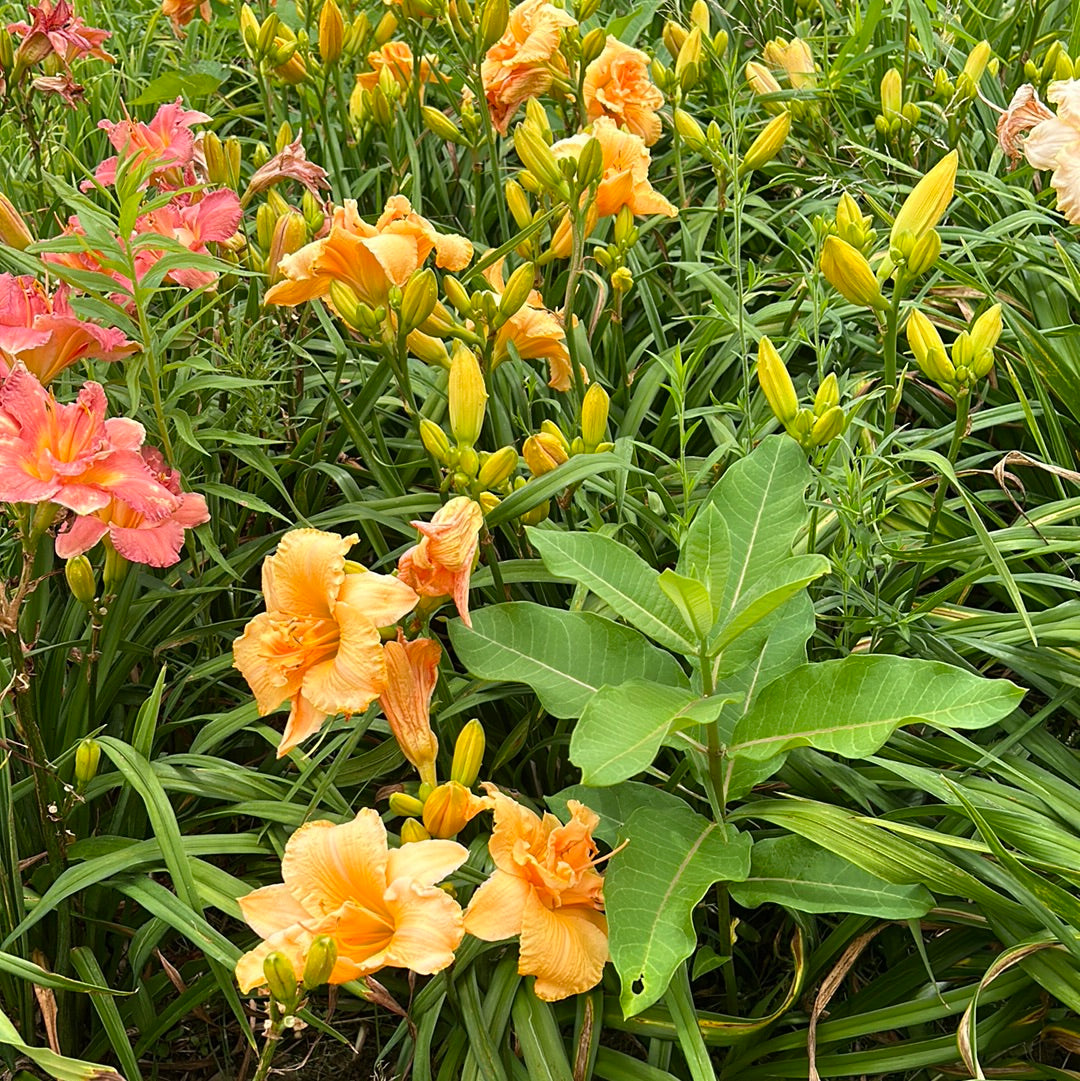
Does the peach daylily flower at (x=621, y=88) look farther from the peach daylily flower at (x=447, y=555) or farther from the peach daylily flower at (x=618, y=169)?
the peach daylily flower at (x=447, y=555)

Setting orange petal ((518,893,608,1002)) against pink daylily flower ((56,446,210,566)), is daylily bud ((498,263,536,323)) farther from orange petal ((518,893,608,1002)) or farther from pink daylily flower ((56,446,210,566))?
orange petal ((518,893,608,1002))

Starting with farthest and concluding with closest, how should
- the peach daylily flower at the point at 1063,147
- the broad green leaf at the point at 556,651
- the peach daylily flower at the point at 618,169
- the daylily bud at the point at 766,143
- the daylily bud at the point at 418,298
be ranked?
the daylily bud at the point at 766,143
the peach daylily flower at the point at 618,169
the peach daylily flower at the point at 1063,147
the daylily bud at the point at 418,298
the broad green leaf at the point at 556,651

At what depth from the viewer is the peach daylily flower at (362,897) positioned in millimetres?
1015

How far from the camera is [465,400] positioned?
4.33 feet

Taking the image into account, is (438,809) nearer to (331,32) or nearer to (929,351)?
(929,351)

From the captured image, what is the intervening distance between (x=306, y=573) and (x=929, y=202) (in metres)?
0.80

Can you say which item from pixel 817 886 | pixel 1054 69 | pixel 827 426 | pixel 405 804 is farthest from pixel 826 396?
pixel 1054 69

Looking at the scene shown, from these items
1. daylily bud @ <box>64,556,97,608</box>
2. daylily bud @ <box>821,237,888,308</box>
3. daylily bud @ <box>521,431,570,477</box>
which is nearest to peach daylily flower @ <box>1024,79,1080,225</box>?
daylily bud @ <box>821,237,888,308</box>

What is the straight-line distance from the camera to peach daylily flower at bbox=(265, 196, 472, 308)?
4.43ft

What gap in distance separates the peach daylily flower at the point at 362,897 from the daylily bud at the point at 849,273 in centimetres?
75

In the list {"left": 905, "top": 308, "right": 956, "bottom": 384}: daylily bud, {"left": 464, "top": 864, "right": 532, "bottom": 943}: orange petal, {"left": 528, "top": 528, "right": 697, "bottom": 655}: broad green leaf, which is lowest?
{"left": 464, "top": 864, "right": 532, "bottom": 943}: orange petal

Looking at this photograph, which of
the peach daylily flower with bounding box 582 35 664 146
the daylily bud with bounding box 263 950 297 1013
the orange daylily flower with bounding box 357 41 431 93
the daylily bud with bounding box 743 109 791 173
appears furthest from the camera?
the orange daylily flower with bounding box 357 41 431 93

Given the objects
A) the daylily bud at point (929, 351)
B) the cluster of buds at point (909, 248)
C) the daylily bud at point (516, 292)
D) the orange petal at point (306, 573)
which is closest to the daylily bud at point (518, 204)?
the daylily bud at point (516, 292)

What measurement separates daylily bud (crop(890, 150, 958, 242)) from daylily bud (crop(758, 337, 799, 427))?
0.22 metres
